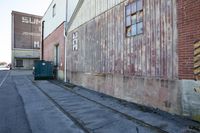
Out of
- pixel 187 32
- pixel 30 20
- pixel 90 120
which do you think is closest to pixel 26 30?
pixel 30 20

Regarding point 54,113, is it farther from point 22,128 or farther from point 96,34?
point 96,34

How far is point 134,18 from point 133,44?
1151mm

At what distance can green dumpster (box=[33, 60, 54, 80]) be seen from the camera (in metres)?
22.8

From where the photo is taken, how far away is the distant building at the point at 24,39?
54031 mm

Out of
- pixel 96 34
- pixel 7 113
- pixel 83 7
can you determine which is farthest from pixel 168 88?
pixel 83 7

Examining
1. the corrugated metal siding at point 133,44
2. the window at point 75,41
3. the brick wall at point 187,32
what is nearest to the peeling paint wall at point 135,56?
the corrugated metal siding at point 133,44

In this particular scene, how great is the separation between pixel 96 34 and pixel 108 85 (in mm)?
3467

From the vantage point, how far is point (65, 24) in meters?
20.1

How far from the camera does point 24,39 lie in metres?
56.8

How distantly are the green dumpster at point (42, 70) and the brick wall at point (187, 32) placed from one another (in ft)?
60.5

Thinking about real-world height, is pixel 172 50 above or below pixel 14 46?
below

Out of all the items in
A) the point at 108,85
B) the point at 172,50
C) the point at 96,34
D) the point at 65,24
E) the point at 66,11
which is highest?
the point at 66,11

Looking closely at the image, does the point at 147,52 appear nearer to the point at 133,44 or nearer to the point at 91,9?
the point at 133,44

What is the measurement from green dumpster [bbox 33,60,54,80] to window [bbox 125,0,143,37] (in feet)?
50.2
